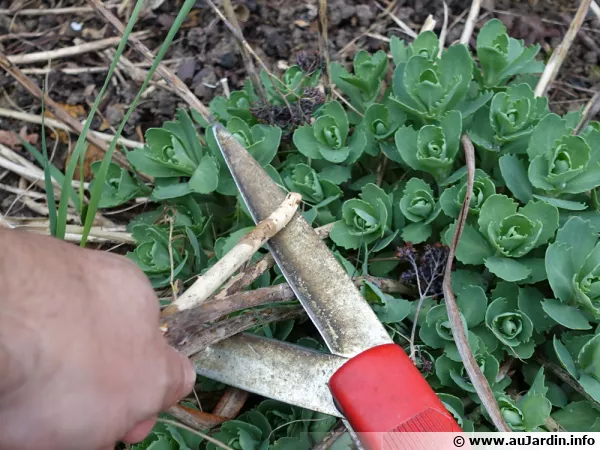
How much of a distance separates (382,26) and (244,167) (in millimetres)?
1067

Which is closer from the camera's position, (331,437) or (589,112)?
(331,437)

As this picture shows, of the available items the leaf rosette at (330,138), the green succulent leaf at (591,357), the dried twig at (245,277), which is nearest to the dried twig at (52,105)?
the leaf rosette at (330,138)

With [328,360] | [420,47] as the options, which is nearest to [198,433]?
[328,360]

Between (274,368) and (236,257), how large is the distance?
226 millimetres

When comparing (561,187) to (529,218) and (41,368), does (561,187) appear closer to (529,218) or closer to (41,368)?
(529,218)

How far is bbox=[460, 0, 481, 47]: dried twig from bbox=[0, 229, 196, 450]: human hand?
1539mm

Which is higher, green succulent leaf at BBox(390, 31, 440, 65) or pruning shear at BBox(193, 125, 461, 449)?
green succulent leaf at BBox(390, 31, 440, 65)

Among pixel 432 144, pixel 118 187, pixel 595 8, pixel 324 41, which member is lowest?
pixel 118 187

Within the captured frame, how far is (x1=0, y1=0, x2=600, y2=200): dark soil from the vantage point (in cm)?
204

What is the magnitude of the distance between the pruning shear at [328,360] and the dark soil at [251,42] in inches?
33.5

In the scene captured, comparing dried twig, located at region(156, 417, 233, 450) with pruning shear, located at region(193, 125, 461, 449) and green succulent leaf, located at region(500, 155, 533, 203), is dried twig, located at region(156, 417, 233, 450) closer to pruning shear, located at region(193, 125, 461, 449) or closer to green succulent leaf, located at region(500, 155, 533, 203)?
pruning shear, located at region(193, 125, 461, 449)

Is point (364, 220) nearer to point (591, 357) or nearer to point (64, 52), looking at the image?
point (591, 357)

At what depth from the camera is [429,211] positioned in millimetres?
1384

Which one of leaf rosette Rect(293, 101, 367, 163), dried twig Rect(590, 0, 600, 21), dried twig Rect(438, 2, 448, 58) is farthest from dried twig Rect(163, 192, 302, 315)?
dried twig Rect(590, 0, 600, 21)
